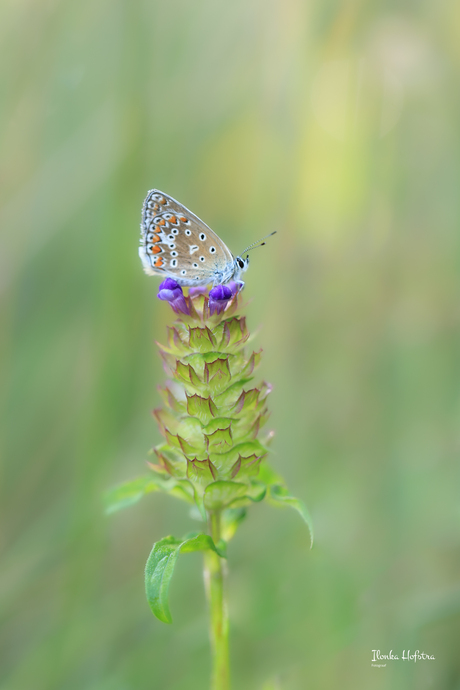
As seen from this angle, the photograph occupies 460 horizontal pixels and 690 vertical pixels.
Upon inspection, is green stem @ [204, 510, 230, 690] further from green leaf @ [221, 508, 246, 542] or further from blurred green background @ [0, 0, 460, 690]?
blurred green background @ [0, 0, 460, 690]

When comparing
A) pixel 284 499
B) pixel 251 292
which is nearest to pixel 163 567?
pixel 284 499

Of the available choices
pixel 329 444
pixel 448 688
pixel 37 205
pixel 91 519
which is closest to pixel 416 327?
pixel 329 444

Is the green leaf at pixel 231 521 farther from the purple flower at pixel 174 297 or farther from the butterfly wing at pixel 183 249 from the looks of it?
the butterfly wing at pixel 183 249

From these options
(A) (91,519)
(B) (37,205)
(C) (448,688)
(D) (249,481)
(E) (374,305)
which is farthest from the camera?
(E) (374,305)

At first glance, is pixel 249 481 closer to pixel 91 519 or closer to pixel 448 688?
pixel 91 519

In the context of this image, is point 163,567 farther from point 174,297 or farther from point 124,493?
point 174,297

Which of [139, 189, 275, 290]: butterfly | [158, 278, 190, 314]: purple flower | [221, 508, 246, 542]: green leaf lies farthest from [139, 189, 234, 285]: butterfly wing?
[221, 508, 246, 542]: green leaf
